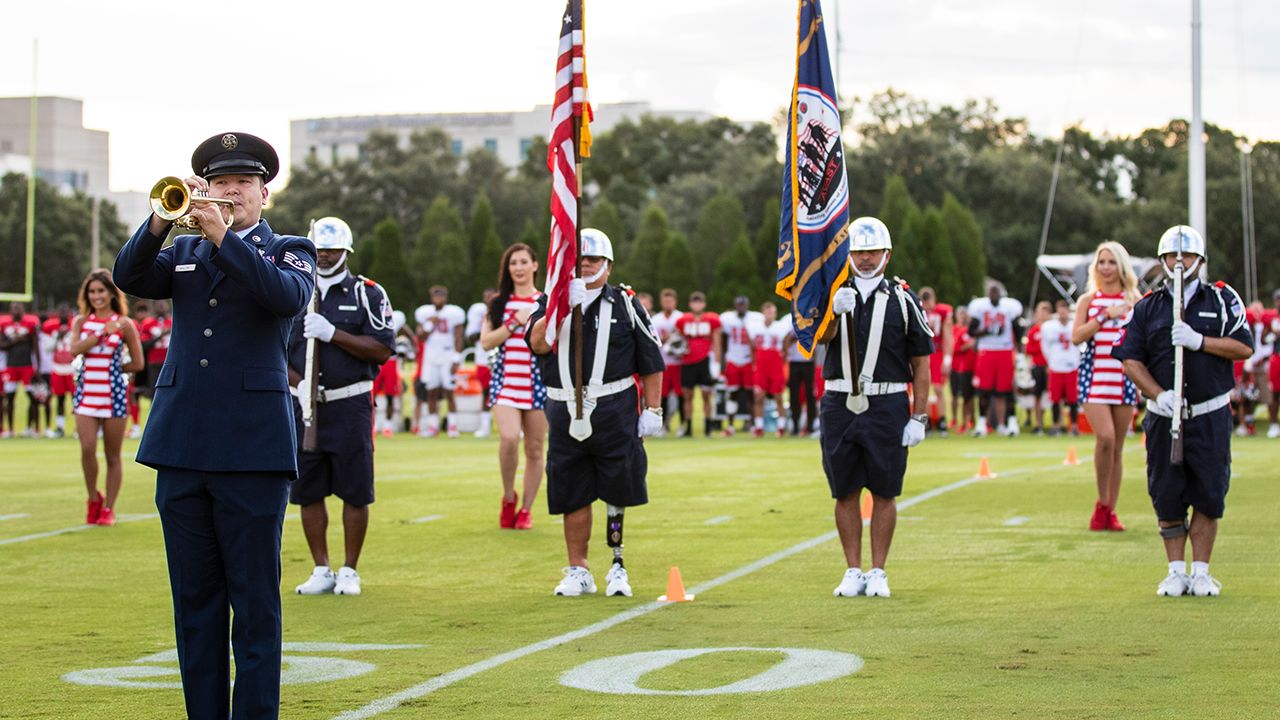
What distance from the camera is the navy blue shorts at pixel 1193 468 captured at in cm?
1062

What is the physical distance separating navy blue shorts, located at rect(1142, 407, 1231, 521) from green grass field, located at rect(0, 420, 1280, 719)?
55cm

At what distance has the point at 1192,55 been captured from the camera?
34.5m

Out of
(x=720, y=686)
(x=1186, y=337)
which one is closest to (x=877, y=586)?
(x=1186, y=337)

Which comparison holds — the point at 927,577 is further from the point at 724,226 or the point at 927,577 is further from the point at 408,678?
the point at 724,226

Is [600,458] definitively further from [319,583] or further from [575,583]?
[319,583]

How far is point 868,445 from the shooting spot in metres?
10.7

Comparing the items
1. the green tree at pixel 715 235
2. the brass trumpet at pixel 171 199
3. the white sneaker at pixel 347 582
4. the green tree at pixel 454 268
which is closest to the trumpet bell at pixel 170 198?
the brass trumpet at pixel 171 199

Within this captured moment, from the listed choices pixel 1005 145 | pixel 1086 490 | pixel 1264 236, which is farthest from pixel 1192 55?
pixel 1005 145

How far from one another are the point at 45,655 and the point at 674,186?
6886 cm

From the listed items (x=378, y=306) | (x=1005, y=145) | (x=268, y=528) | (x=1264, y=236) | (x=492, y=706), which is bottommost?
(x=492, y=706)

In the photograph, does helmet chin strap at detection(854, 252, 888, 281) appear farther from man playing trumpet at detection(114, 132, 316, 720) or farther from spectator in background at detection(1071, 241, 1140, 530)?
man playing trumpet at detection(114, 132, 316, 720)

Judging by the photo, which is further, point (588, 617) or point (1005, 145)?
point (1005, 145)

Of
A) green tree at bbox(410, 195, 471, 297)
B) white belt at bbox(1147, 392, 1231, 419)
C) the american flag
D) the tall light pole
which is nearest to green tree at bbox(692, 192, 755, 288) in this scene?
green tree at bbox(410, 195, 471, 297)

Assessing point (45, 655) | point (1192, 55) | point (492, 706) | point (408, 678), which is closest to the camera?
point (492, 706)
